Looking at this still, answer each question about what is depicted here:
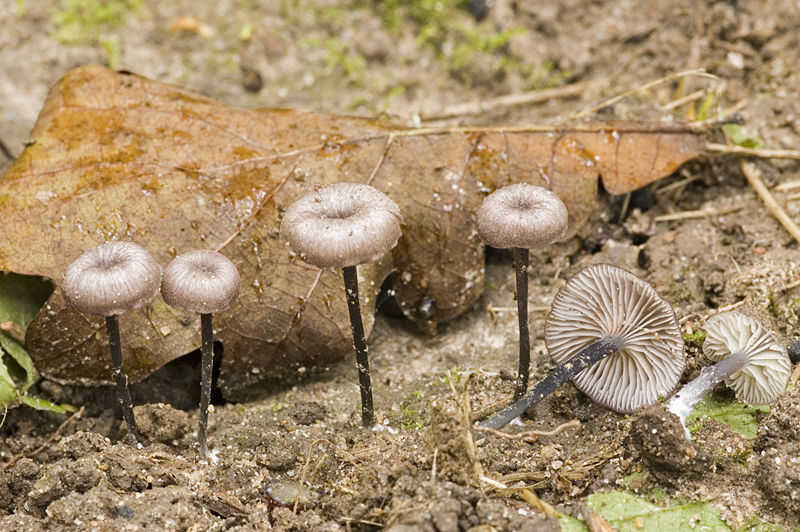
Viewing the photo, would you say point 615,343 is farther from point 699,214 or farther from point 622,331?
point 699,214

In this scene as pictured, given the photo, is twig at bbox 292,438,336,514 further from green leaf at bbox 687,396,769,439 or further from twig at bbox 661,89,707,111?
twig at bbox 661,89,707,111

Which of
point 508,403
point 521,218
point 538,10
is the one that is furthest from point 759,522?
point 538,10


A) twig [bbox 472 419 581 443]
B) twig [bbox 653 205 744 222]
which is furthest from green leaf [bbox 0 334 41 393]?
twig [bbox 653 205 744 222]

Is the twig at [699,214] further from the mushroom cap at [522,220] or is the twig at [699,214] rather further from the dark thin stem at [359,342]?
the dark thin stem at [359,342]

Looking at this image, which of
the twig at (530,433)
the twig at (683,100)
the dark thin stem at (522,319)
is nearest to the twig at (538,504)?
the twig at (530,433)

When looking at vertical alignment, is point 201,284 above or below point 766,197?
above

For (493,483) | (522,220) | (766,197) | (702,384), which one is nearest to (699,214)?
(766,197)
